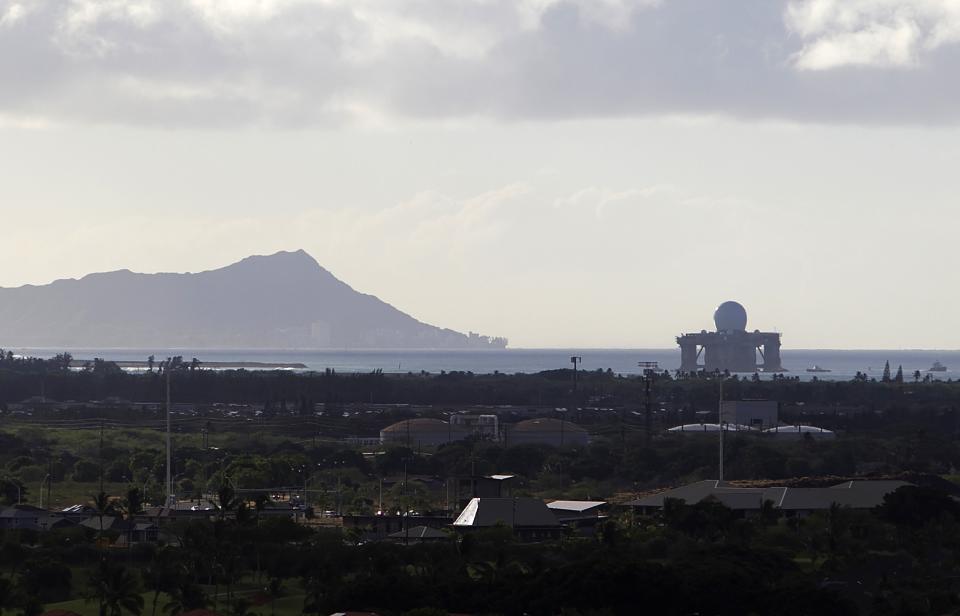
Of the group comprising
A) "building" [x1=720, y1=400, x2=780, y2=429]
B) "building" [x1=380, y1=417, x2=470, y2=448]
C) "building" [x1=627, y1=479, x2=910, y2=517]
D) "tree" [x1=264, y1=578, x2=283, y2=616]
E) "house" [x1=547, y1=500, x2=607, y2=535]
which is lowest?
"tree" [x1=264, y1=578, x2=283, y2=616]

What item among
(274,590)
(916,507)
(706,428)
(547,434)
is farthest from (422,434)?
(274,590)

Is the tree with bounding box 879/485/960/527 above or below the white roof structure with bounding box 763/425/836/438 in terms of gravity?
below

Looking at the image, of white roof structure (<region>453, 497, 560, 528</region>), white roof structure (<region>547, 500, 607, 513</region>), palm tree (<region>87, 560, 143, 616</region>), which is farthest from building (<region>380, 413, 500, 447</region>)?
palm tree (<region>87, 560, 143, 616</region>)

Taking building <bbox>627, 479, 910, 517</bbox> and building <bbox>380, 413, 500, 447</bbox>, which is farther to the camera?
building <bbox>380, 413, 500, 447</bbox>

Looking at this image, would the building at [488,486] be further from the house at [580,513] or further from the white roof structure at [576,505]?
the white roof structure at [576,505]

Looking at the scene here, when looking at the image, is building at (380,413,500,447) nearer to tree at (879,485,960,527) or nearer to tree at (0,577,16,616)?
tree at (879,485,960,527)

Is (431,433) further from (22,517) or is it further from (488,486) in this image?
(22,517)
